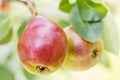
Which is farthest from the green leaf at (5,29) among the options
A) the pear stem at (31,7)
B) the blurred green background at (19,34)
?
the pear stem at (31,7)

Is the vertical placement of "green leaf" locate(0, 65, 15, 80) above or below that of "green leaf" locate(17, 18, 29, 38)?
below

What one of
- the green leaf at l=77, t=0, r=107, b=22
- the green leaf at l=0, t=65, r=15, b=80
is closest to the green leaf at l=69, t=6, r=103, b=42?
the green leaf at l=77, t=0, r=107, b=22

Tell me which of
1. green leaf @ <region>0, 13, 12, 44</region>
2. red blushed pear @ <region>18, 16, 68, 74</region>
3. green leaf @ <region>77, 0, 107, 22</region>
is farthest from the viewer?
green leaf @ <region>0, 13, 12, 44</region>

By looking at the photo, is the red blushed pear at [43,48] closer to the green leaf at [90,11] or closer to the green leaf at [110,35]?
the green leaf at [90,11]

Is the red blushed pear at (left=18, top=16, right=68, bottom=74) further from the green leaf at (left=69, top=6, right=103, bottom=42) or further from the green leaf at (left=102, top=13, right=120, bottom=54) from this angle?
the green leaf at (left=102, top=13, right=120, bottom=54)

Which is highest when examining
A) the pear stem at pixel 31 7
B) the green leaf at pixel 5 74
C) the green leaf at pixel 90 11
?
the pear stem at pixel 31 7

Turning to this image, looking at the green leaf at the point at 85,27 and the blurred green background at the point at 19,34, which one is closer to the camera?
the green leaf at the point at 85,27

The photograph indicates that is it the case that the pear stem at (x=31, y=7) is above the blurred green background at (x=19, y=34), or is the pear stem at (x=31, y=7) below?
above
